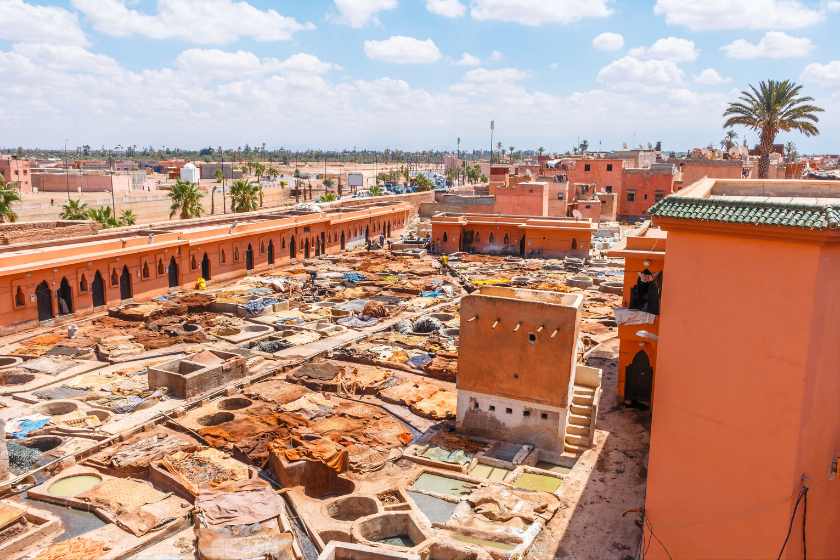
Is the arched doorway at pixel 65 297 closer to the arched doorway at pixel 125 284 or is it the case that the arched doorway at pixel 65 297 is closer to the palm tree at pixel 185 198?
the arched doorway at pixel 125 284

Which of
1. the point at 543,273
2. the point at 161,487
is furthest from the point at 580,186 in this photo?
the point at 161,487

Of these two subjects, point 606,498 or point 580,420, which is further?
point 580,420

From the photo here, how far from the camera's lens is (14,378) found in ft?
72.5

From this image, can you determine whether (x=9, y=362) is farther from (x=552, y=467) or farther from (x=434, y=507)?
(x=552, y=467)

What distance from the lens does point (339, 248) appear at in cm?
5256

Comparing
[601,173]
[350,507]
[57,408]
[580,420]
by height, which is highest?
[601,173]

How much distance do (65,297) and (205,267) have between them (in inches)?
366

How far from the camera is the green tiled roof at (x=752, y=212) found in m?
8.72

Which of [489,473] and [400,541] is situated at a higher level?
[489,473]

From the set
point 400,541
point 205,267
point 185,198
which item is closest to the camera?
point 400,541

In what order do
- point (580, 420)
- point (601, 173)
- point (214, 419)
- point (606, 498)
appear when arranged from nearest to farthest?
point (606, 498), point (580, 420), point (214, 419), point (601, 173)

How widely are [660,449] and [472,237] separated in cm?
4314

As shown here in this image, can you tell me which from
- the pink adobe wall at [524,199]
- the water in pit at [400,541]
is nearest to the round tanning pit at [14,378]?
the water in pit at [400,541]

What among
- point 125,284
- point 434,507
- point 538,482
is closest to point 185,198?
point 125,284
